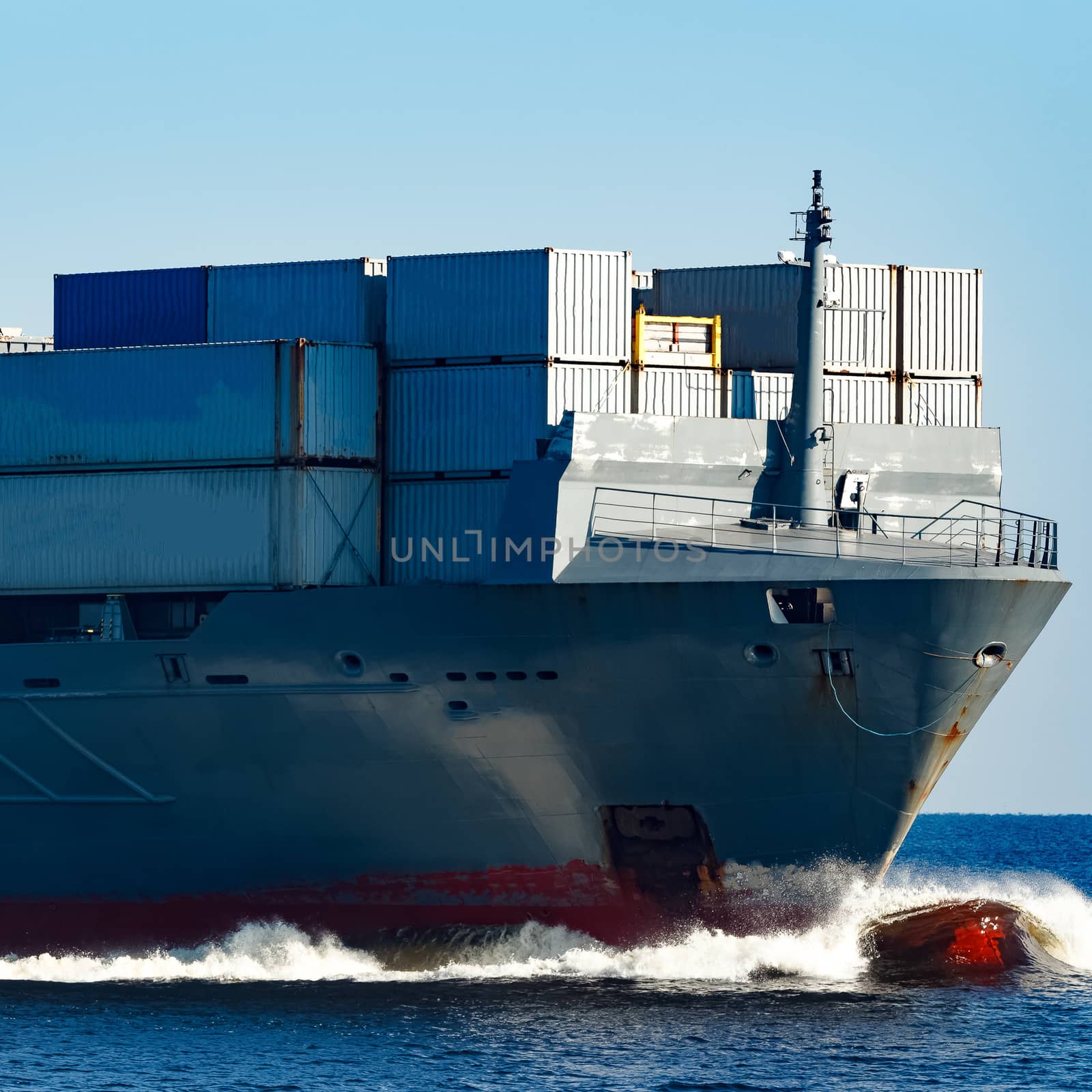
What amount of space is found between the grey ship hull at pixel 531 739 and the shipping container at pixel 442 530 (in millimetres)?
1498

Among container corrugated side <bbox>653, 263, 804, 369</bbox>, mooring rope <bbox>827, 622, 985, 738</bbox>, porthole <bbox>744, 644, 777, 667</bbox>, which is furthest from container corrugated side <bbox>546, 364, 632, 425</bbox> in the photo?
mooring rope <bbox>827, 622, 985, 738</bbox>

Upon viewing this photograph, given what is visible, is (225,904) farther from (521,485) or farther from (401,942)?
(521,485)

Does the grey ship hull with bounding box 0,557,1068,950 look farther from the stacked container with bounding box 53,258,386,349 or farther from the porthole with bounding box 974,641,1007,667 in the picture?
the stacked container with bounding box 53,258,386,349

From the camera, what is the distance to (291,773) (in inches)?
1328

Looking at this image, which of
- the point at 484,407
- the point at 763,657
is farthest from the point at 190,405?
the point at 763,657

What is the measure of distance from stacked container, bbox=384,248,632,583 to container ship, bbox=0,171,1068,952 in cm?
6

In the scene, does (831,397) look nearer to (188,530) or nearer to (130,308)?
(188,530)

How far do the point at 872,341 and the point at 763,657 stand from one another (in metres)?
7.35

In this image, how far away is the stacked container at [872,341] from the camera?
116 feet

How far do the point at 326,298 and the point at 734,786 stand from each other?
12.1 metres

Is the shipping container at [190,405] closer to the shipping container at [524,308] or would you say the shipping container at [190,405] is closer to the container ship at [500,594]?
the container ship at [500,594]

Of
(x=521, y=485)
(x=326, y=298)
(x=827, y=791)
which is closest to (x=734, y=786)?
(x=827, y=791)

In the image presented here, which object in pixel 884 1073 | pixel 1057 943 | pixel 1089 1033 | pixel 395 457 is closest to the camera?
pixel 884 1073

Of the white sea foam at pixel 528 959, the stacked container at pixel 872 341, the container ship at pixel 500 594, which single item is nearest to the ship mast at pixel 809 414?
the container ship at pixel 500 594
